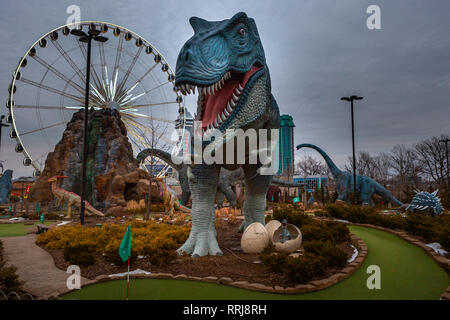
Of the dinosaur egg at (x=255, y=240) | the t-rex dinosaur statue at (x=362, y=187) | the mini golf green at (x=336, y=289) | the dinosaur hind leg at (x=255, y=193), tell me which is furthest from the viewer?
the t-rex dinosaur statue at (x=362, y=187)

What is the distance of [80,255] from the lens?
4.79 meters

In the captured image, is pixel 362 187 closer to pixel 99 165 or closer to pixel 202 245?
pixel 202 245

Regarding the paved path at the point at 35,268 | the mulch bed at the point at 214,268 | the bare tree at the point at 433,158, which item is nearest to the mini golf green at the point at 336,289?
the mulch bed at the point at 214,268

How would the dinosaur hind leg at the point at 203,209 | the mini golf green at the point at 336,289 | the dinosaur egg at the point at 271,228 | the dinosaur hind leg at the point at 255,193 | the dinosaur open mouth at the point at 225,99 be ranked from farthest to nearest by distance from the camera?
the dinosaur hind leg at the point at 255,193, the dinosaur egg at the point at 271,228, the dinosaur hind leg at the point at 203,209, the dinosaur open mouth at the point at 225,99, the mini golf green at the point at 336,289

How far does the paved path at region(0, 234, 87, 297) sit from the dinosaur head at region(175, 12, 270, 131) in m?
3.01

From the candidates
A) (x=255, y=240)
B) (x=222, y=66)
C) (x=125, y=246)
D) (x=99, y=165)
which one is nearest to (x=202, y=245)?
(x=255, y=240)

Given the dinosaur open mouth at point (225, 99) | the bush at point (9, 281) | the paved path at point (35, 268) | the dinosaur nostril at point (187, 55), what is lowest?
the paved path at point (35, 268)

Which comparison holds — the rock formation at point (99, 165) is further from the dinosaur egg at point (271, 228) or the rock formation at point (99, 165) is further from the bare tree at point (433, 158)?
the bare tree at point (433, 158)

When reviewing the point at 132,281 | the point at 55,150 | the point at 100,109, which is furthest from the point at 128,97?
the point at 132,281

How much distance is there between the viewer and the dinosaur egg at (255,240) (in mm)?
5074

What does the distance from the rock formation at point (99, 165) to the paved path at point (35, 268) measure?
31.2ft

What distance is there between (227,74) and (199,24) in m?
1.00

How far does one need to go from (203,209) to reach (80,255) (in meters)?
2.21

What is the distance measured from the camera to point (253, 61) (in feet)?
14.4
